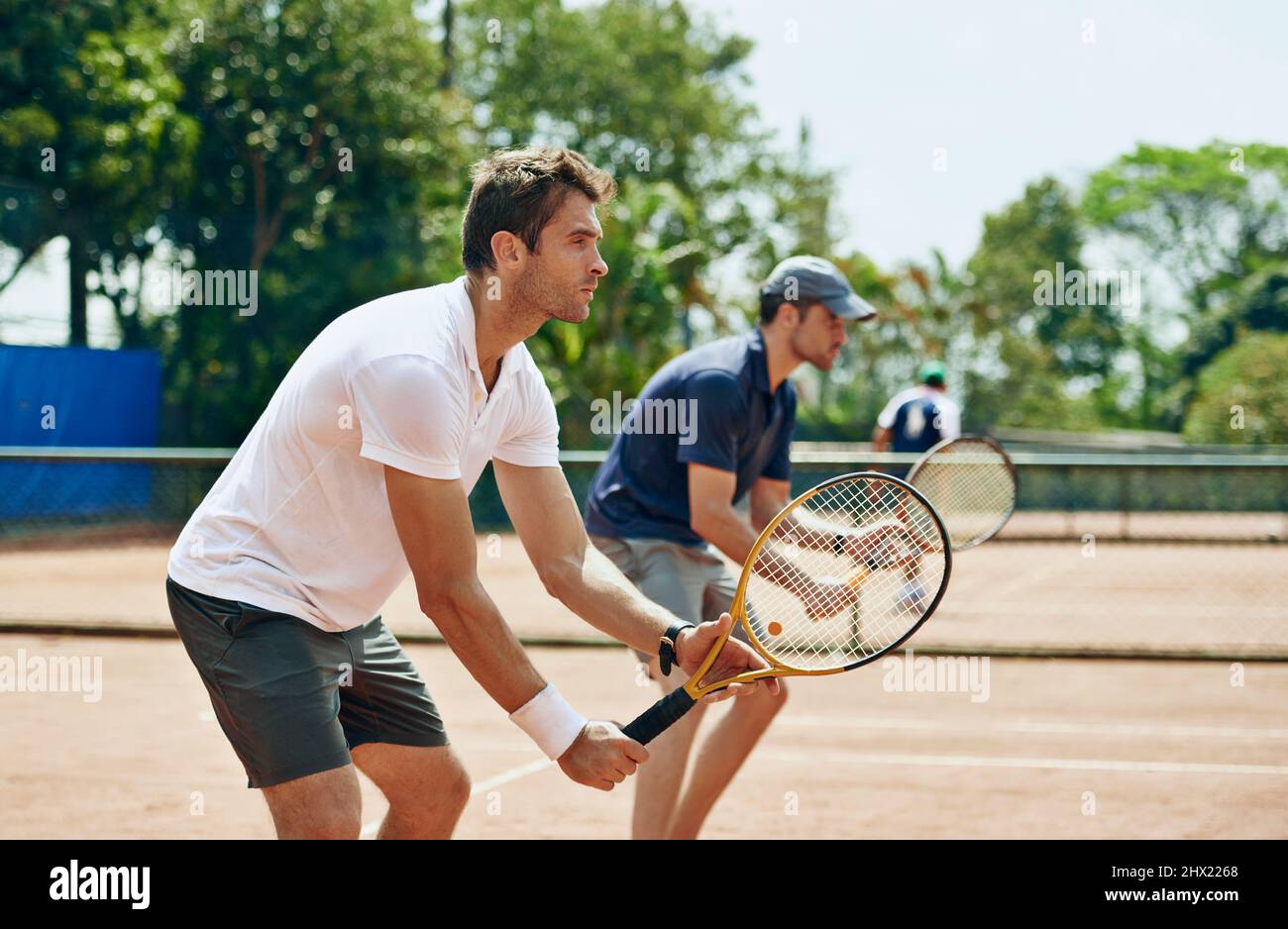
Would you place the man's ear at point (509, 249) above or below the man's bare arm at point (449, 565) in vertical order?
above

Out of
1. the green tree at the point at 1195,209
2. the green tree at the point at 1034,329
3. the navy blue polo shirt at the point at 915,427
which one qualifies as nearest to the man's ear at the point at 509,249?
the navy blue polo shirt at the point at 915,427

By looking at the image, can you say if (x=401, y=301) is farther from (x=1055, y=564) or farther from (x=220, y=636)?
(x=1055, y=564)

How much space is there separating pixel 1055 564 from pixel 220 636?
16601 mm

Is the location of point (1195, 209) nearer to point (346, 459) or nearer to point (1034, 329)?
point (1034, 329)

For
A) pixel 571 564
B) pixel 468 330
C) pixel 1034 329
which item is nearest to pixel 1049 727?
pixel 571 564

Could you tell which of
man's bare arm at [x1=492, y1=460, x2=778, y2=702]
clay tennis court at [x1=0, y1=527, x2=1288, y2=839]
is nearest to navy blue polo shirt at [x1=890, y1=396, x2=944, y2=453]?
clay tennis court at [x1=0, y1=527, x2=1288, y2=839]

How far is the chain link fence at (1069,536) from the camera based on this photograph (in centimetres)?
1067

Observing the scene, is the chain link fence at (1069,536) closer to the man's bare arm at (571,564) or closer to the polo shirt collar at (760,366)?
the polo shirt collar at (760,366)

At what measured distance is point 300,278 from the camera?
24203 millimetres

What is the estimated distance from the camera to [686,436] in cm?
463

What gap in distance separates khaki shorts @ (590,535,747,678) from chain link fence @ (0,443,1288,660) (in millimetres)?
4812

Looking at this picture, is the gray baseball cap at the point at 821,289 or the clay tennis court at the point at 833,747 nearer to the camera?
the gray baseball cap at the point at 821,289

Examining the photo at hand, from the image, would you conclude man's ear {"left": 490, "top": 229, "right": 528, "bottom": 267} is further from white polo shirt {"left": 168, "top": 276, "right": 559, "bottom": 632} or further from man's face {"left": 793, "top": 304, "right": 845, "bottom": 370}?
man's face {"left": 793, "top": 304, "right": 845, "bottom": 370}
